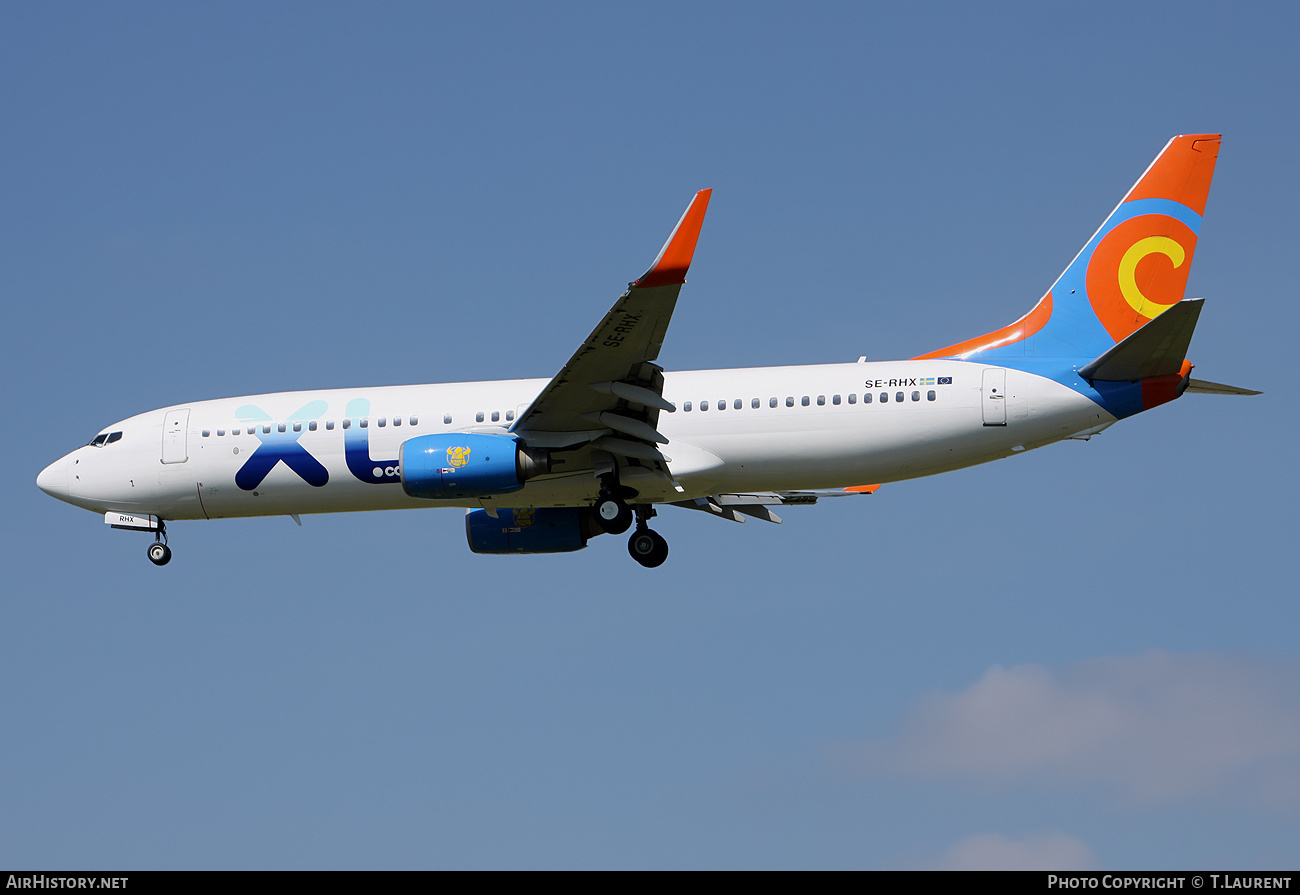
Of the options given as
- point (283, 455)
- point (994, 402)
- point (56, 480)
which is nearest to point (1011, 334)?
point (994, 402)

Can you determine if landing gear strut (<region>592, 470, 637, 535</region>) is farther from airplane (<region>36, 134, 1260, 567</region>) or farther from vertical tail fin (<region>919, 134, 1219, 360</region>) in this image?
vertical tail fin (<region>919, 134, 1219, 360</region>)

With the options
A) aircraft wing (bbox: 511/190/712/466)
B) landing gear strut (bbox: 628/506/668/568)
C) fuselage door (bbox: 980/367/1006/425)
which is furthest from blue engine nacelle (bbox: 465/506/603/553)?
fuselage door (bbox: 980/367/1006/425)

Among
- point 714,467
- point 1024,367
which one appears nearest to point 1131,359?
point 1024,367

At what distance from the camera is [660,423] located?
29.2m

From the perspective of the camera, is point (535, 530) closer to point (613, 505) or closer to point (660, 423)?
point (613, 505)

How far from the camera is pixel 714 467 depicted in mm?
28969

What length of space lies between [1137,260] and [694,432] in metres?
9.97

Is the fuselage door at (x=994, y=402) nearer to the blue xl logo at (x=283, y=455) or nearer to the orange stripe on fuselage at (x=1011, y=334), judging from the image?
the orange stripe on fuselage at (x=1011, y=334)

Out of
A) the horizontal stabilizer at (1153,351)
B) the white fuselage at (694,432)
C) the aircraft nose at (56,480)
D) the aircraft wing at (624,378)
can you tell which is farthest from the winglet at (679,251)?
the aircraft nose at (56,480)

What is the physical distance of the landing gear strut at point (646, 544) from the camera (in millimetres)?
31172

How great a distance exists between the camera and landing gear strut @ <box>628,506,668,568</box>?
31172 mm

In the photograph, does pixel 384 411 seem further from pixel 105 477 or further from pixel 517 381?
pixel 105 477
